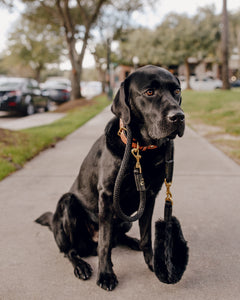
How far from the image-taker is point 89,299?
2.17 m

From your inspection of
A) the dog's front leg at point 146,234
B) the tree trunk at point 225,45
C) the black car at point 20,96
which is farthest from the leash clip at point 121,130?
the tree trunk at point 225,45

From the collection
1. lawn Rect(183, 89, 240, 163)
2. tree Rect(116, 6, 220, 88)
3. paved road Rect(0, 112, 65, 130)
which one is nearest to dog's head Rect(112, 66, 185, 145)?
lawn Rect(183, 89, 240, 163)

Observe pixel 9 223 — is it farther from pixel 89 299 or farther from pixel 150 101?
pixel 150 101

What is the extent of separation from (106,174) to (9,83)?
13664 millimetres

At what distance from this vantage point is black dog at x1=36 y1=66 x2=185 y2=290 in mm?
2213

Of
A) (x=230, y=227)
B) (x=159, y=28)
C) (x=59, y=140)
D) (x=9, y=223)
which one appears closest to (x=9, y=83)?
(x=59, y=140)

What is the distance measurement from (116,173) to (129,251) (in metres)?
0.90

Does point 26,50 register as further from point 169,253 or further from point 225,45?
point 169,253

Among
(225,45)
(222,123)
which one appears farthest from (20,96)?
(225,45)

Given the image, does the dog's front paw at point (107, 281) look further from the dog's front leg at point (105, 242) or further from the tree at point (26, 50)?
the tree at point (26, 50)

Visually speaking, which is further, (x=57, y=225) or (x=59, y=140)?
(x=59, y=140)

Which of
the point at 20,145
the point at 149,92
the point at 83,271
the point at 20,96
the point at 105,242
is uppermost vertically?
the point at 149,92

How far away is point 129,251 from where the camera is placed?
285cm

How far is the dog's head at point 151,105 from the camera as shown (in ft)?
6.97
